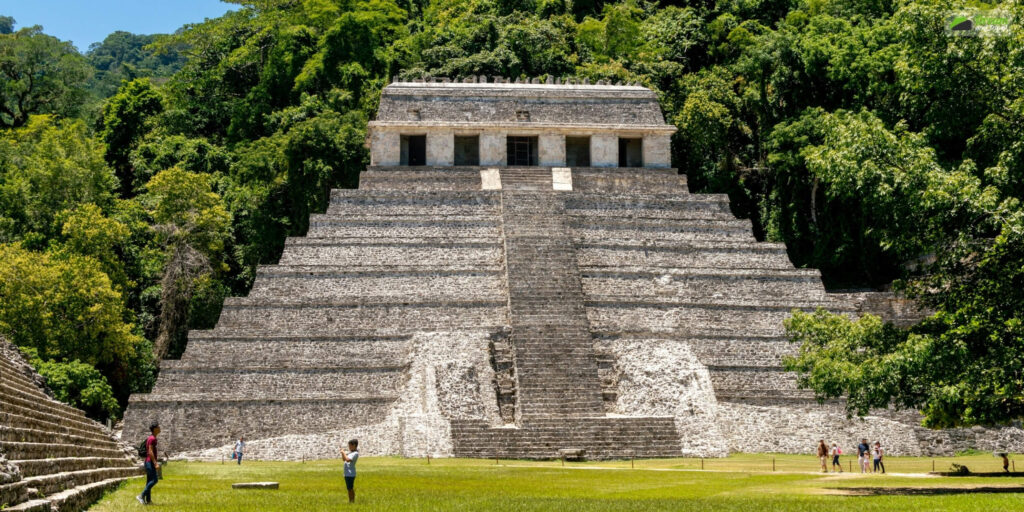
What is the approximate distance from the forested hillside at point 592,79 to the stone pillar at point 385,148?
288cm

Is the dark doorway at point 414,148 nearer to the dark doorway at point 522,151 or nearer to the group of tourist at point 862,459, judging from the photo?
the dark doorway at point 522,151

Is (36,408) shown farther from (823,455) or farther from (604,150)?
(604,150)

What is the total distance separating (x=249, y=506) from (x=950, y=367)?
11541 mm

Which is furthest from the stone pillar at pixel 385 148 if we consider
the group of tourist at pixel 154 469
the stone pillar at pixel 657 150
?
the group of tourist at pixel 154 469

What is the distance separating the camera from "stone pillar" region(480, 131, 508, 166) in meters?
44.0

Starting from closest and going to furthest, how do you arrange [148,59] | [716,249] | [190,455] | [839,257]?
[190,455] < [716,249] < [839,257] < [148,59]

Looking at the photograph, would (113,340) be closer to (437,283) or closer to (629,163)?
(437,283)

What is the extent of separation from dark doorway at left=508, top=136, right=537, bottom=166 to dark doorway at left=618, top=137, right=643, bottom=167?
3.37 metres

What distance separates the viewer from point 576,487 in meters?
20.3

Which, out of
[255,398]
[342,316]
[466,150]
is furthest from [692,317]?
[466,150]

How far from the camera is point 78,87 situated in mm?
66500

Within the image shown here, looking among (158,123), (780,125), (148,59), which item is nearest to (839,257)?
(780,125)

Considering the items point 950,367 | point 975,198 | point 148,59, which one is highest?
point 148,59

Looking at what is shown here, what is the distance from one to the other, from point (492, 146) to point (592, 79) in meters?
8.65
